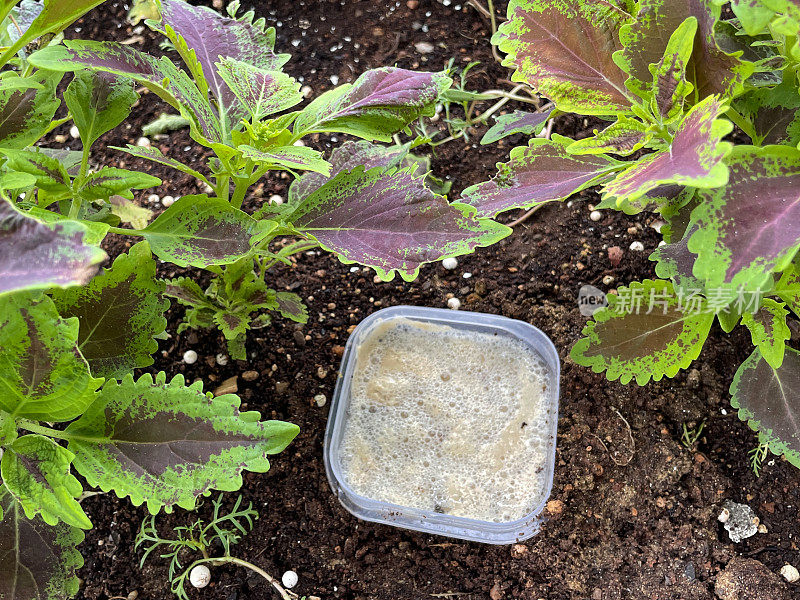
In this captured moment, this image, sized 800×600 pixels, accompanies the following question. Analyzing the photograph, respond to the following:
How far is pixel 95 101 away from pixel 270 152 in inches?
14.5

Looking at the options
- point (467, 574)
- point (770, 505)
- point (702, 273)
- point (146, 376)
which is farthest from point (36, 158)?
point (770, 505)

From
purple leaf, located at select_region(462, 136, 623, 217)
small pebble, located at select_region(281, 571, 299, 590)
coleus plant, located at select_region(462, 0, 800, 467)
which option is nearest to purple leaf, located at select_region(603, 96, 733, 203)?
coleus plant, located at select_region(462, 0, 800, 467)

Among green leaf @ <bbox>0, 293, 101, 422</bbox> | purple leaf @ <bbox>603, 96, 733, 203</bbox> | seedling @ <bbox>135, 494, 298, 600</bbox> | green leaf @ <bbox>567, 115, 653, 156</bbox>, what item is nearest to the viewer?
purple leaf @ <bbox>603, 96, 733, 203</bbox>

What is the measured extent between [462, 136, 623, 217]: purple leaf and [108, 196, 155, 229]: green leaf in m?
0.82

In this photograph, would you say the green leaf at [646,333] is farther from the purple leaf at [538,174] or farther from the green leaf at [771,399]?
the purple leaf at [538,174]

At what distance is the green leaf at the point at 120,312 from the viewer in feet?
3.67

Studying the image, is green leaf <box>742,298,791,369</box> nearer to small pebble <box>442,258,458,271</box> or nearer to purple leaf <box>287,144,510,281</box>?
purple leaf <box>287,144,510,281</box>

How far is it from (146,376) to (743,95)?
39.6 inches

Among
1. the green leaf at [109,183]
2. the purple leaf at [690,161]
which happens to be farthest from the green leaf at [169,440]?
the purple leaf at [690,161]

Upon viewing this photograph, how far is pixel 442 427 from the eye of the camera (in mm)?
1463

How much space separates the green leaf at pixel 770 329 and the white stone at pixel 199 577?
1.07m

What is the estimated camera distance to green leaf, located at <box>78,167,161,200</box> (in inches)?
40.2

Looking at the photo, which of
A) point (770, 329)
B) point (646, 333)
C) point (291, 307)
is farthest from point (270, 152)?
point (770, 329)

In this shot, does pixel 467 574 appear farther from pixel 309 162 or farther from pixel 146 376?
pixel 309 162
